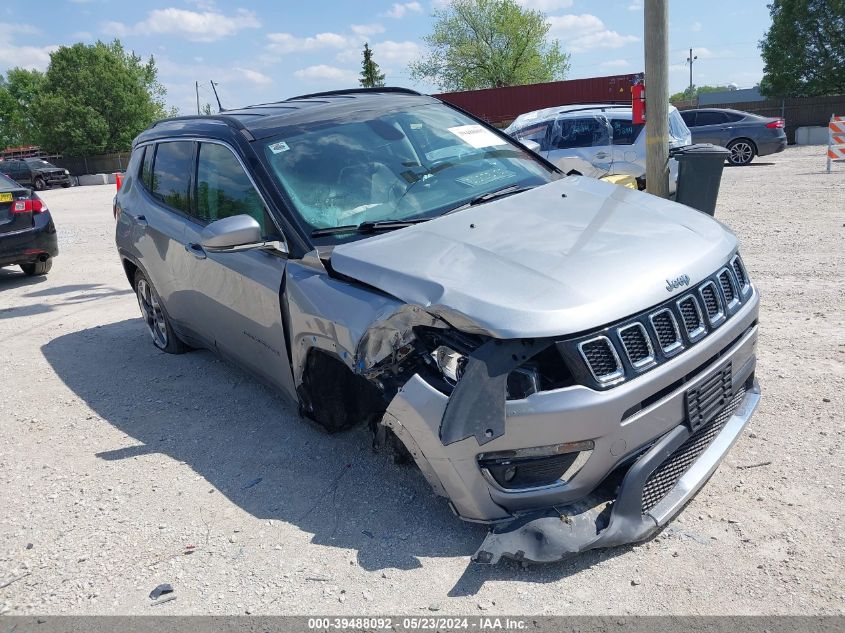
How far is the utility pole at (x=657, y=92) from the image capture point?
6.66 m

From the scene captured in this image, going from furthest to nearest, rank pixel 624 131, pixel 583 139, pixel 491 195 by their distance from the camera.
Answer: pixel 583 139 < pixel 624 131 < pixel 491 195

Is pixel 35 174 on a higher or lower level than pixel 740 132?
higher

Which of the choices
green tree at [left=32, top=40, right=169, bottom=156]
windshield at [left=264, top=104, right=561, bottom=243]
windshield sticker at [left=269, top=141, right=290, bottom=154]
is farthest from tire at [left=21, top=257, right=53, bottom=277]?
green tree at [left=32, top=40, right=169, bottom=156]

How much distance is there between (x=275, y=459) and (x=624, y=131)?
10689mm

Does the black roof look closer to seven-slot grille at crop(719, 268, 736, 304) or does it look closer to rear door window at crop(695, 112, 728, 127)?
seven-slot grille at crop(719, 268, 736, 304)

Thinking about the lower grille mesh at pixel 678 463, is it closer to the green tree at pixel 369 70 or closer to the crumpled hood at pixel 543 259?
the crumpled hood at pixel 543 259

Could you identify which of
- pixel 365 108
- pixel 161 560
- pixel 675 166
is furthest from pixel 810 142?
pixel 161 560

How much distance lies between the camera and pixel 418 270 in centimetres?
316

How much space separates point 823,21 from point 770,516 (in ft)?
132

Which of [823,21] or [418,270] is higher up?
[823,21]

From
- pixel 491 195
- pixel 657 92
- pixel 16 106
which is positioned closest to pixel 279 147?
pixel 491 195

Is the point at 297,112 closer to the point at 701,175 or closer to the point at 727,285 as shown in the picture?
the point at 727,285

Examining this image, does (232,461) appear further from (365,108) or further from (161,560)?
(365,108)

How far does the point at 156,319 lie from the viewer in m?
6.12
